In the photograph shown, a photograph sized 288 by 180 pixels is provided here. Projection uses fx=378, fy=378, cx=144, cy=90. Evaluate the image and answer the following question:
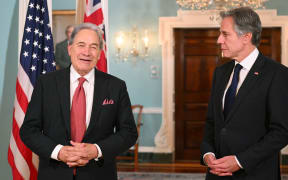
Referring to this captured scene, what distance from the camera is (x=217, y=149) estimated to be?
7.11 ft

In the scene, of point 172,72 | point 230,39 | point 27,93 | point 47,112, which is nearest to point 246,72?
point 230,39

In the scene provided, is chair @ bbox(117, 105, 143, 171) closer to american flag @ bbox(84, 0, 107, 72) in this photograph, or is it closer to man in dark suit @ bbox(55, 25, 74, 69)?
man in dark suit @ bbox(55, 25, 74, 69)

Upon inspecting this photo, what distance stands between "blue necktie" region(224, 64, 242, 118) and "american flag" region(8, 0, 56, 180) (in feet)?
4.91

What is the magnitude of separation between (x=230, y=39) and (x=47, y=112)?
3.55 feet

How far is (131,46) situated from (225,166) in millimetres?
5314

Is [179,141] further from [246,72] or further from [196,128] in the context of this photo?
[246,72]

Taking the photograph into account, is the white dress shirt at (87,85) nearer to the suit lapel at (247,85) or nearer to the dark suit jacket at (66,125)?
the dark suit jacket at (66,125)

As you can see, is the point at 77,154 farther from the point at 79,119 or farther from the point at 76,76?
the point at 76,76

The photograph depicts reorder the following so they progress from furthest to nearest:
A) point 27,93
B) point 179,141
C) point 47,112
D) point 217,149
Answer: point 179,141, point 27,93, point 217,149, point 47,112

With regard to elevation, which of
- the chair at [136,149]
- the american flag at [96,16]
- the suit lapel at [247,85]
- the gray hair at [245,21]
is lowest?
the chair at [136,149]

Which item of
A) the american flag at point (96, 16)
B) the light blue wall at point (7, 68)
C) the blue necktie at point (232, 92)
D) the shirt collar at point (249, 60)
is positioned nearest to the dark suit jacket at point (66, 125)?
the blue necktie at point (232, 92)

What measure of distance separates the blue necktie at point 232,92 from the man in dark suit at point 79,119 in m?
0.54

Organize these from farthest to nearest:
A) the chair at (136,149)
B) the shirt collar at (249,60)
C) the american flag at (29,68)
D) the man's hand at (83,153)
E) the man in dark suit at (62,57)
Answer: the chair at (136,149) < the man in dark suit at (62,57) < the american flag at (29,68) < the shirt collar at (249,60) < the man's hand at (83,153)

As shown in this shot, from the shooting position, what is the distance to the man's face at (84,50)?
205 centimetres
